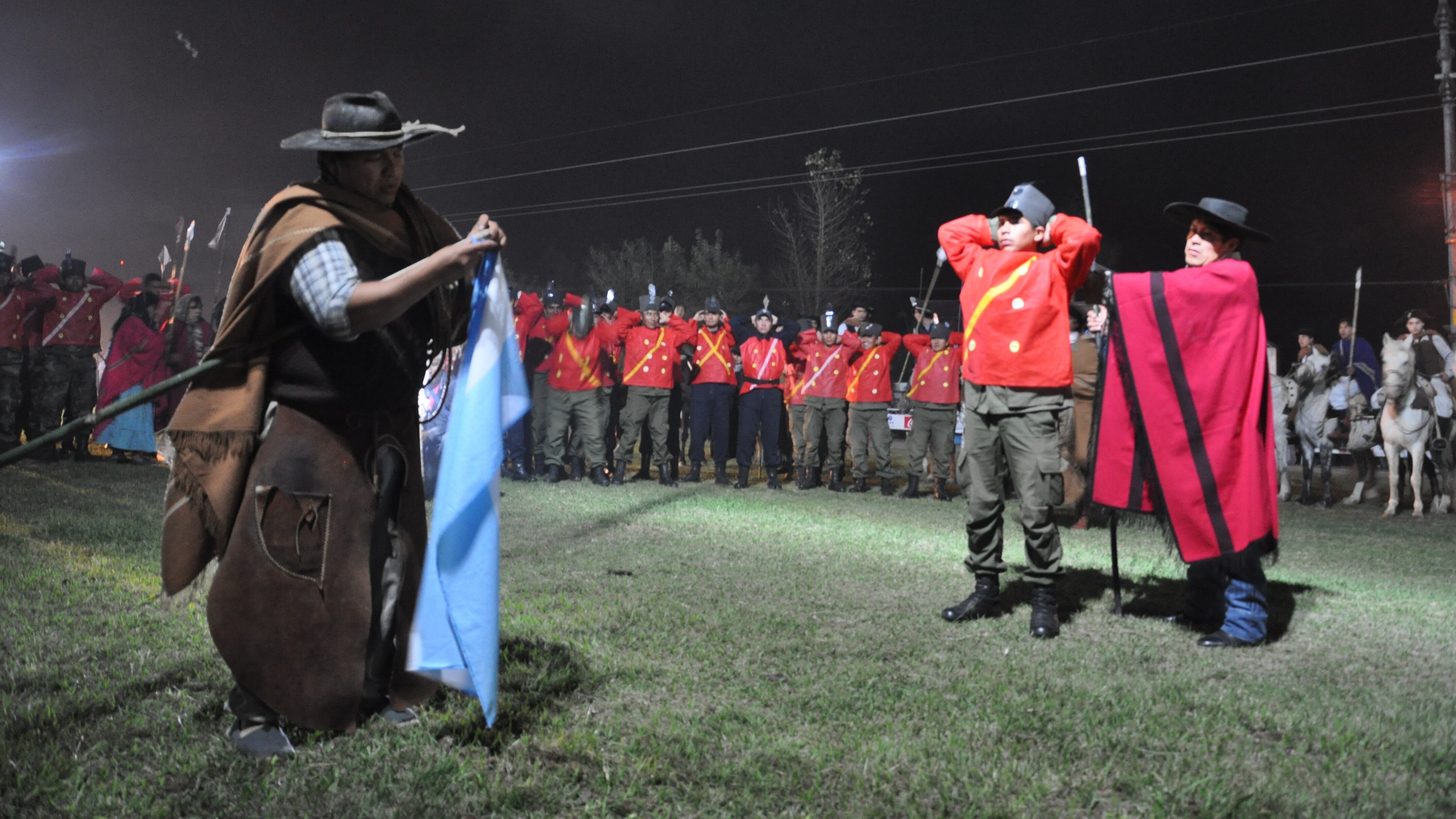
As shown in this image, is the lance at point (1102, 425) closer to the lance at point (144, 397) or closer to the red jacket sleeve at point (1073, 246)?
the red jacket sleeve at point (1073, 246)

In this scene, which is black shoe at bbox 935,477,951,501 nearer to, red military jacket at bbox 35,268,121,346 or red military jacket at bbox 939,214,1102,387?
red military jacket at bbox 939,214,1102,387

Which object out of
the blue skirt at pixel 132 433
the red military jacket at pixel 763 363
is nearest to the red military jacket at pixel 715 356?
the red military jacket at pixel 763 363

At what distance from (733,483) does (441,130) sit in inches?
427

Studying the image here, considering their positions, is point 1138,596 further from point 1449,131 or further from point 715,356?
point 1449,131

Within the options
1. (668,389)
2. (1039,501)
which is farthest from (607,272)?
(1039,501)

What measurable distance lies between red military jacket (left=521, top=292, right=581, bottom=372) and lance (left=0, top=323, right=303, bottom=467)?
1035 centimetres

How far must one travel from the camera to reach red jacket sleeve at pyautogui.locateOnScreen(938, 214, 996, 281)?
18.7 feet

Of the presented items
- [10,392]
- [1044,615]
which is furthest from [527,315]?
[1044,615]

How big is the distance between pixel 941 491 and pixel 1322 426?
6.06 metres

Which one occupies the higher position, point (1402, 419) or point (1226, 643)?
point (1402, 419)

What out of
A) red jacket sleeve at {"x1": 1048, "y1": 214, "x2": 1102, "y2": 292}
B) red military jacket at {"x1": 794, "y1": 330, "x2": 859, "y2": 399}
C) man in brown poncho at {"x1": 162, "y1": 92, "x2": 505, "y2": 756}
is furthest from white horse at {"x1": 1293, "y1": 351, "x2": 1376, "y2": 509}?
man in brown poncho at {"x1": 162, "y1": 92, "x2": 505, "y2": 756}

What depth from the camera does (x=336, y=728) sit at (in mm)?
3125

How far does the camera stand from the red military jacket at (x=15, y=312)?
12719mm

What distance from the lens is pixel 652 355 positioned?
44.1 feet
